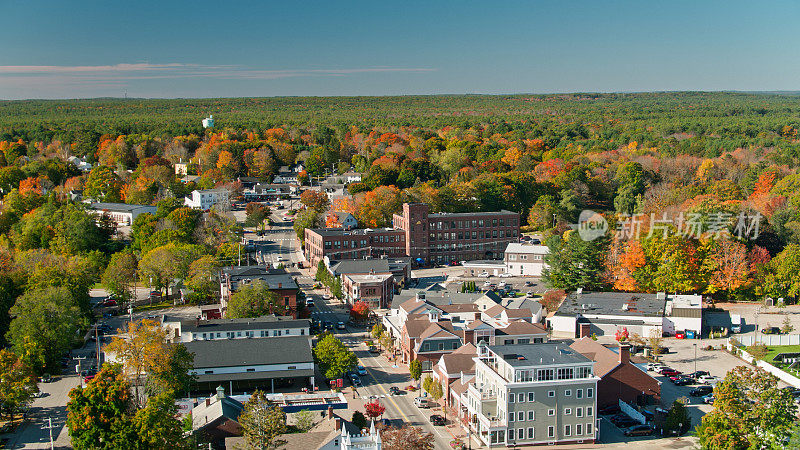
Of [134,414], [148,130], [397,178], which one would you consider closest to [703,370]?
[134,414]

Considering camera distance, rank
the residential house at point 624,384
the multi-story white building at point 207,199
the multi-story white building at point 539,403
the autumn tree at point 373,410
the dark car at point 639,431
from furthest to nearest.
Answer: the multi-story white building at point 207,199 < the residential house at point 624,384 < the dark car at point 639,431 < the autumn tree at point 373,410 < the multi-story white building at point 539,403

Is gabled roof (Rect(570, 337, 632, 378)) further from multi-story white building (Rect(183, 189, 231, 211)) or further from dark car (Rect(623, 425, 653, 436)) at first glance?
multi-story white building (Rect(183, 189, 231, 211))

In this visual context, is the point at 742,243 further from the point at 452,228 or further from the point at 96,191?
the point at 96,191

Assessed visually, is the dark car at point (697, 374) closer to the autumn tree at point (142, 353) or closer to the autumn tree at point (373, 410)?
the autumn tree at point (373, 410)

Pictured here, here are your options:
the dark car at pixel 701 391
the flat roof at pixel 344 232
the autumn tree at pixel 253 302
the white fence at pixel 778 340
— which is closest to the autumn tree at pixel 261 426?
the autumn tree at pixel 253 302

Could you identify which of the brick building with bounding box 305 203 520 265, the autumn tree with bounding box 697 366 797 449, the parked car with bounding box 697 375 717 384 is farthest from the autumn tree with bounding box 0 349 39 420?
the parked car with bounding box 697 375 717 384

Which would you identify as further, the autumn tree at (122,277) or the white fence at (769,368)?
the autumn tree at (122,277)
